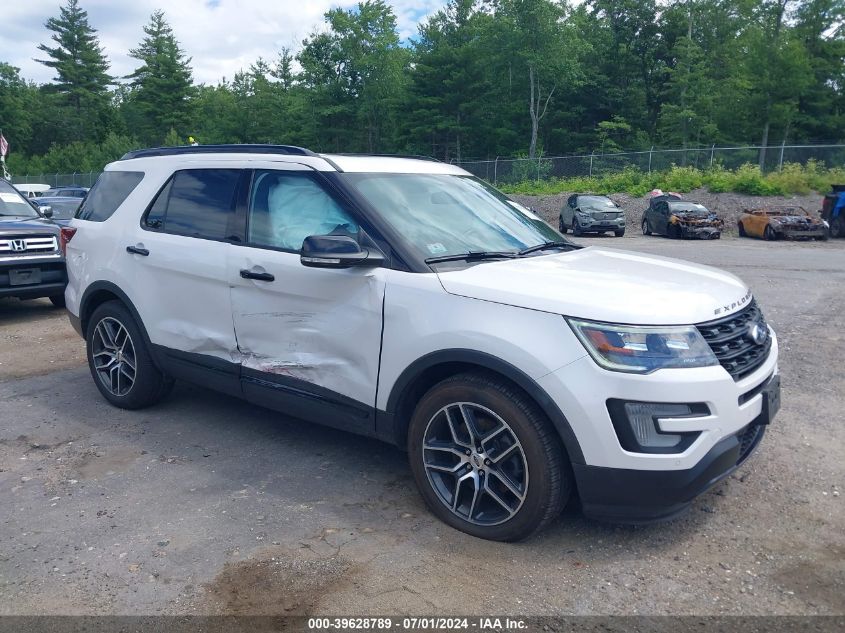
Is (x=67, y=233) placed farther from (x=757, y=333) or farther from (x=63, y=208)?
(x=63, y=208)

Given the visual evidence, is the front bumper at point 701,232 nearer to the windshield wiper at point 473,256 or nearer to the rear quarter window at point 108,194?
the rear quarter window at point 108,194

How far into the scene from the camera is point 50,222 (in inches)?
392

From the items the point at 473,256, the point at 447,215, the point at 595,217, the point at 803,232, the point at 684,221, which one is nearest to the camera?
the point at 473,256

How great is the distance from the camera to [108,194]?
5.66 m

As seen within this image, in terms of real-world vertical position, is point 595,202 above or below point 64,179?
above

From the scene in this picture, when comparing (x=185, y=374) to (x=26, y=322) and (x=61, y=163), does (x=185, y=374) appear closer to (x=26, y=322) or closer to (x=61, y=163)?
(x=26, y=322)

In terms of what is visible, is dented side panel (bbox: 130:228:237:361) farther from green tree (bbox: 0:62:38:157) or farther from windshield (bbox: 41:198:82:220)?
green tree (bbox: 0:62:38:157)

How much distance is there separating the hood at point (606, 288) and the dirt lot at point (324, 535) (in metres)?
1.14

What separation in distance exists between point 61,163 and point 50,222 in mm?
67373

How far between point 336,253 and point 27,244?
7132mm

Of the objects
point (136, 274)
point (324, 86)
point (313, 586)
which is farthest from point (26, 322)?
point (324, 86)

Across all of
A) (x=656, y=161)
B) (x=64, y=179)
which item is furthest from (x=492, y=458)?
(x=64, y=179)

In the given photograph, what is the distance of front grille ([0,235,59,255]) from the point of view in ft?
29.1

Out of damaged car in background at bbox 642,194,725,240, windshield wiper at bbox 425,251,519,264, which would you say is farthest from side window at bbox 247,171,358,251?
damaged car in background at bbox 642,194,725,240
